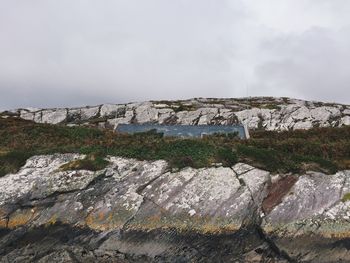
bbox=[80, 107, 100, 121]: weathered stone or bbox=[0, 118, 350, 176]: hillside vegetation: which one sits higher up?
bbox=[0, 118, 350, 176]: hillside vegetation

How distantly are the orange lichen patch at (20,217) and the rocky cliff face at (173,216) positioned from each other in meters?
0.06

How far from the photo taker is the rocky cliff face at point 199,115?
3309 inches

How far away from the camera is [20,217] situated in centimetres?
2545

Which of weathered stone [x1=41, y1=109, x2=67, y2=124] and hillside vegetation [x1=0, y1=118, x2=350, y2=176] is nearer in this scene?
hillside vegetation [x1=0, y1=118, x2=350, y2=176]

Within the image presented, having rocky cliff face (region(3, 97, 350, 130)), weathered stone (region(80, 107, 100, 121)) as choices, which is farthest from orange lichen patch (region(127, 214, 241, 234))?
weathered stone (region(80, 107, 100, 121))

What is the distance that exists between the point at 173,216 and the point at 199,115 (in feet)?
205

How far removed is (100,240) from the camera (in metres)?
24.3

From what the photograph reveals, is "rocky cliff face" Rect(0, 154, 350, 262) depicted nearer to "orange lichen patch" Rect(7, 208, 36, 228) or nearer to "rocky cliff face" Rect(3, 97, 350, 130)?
"orange lichen patch" Rect(7, 208, 36, 228)

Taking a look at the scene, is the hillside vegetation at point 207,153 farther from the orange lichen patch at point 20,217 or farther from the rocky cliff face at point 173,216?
the orange lichen patch at point 20,217

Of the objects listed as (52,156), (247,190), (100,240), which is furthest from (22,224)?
(247,190)

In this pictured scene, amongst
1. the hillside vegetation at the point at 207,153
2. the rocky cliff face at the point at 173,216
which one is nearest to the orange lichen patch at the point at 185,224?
the rocky cliff face at the point at 173,216

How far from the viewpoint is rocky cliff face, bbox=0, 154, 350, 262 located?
24.0m

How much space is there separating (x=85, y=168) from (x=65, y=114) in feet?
225

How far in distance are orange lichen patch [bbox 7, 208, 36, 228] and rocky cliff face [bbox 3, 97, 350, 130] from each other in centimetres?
5772
